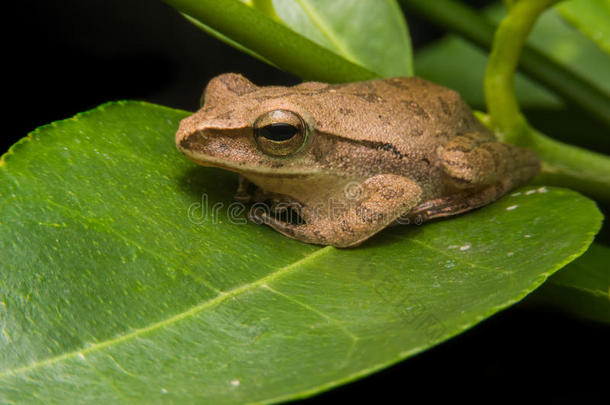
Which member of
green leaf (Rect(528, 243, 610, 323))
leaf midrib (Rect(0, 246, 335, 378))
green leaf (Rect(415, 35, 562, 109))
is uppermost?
green leaf (Rect(415, 35, 562, 109))

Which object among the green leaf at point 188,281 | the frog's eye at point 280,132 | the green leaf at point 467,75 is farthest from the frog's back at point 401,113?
the green leaf at point 467,75

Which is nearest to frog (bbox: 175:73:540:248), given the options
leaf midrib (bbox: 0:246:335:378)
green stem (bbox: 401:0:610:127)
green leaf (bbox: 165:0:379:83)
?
green leaf (bbox: 165:0:379:83)

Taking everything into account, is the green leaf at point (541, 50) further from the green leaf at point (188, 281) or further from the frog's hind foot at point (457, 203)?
the green leaf at point (188, 281)

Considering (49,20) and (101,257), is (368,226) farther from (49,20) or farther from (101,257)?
(49,20)

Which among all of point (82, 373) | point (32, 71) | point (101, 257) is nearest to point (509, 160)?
point (101, 257)

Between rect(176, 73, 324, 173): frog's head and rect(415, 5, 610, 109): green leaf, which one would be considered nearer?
rect(176, 73, 324, 173): frog's head

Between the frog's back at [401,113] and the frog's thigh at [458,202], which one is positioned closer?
the frog's thigh at [458,202]

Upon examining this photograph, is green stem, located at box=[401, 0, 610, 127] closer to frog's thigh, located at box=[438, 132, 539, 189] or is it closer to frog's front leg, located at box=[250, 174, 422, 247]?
frog's thigh, located at box=[438, 132, 539, 189]

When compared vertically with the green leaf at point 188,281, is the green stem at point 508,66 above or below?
above
